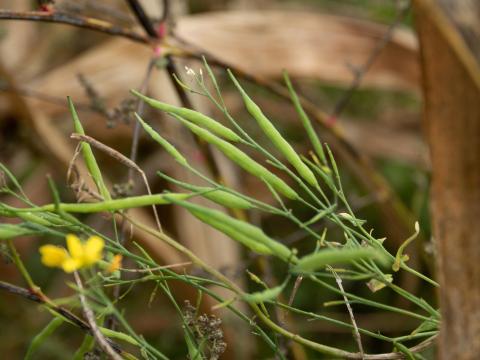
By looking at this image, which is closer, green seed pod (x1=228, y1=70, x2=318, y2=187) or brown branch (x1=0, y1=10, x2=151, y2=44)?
green seed pod (x1=228, y1=70, x2=318, y2=187)

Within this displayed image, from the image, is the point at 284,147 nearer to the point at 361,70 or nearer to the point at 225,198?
the point at 225,198

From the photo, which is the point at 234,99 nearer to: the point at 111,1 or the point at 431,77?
the point at 111,1

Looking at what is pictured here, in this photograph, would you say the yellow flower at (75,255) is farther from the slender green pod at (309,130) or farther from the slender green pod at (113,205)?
the slender green pod at (309,130)

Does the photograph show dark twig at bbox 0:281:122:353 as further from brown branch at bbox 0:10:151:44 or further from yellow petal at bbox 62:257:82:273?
brown branch at bbox 0:10:151:44

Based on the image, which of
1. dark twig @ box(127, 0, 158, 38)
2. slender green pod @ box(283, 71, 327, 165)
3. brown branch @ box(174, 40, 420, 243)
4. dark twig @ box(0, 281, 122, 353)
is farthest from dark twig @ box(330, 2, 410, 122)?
dark twig @ box(0, 281, 122, 353)

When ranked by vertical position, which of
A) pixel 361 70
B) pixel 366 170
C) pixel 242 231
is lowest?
pixel 366 170

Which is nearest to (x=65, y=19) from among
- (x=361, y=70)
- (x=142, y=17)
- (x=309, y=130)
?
(x=142, y=17)

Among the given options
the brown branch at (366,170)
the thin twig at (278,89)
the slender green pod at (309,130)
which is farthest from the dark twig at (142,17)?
the slender green pod at (309,130)
